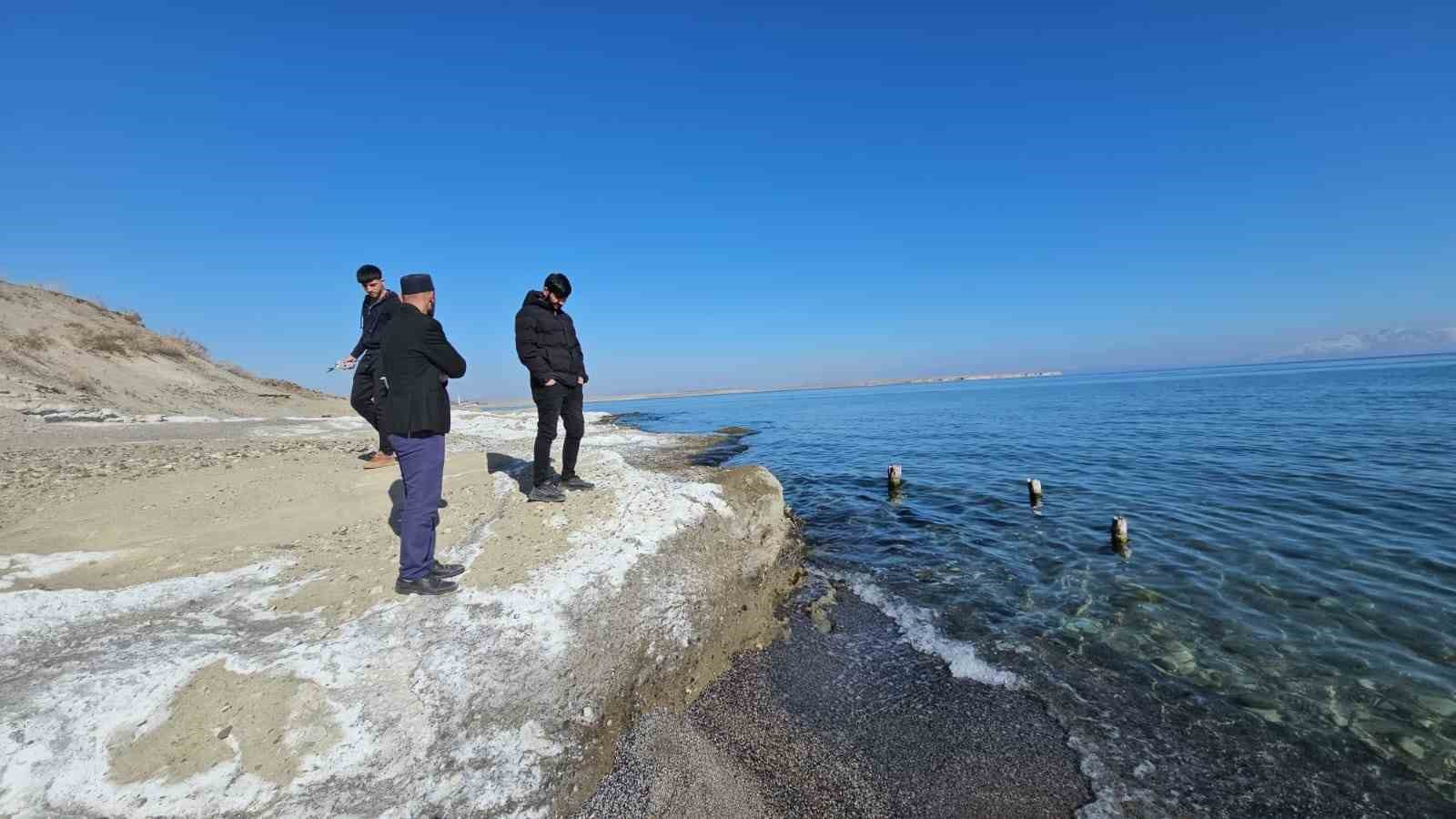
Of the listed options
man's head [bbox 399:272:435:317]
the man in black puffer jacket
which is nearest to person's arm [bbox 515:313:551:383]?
the man in black puffer jacket

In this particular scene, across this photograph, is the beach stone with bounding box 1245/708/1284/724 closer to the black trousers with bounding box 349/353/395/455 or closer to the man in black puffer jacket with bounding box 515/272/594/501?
the man in black puffer jacket with bounding box 515/272/594/501

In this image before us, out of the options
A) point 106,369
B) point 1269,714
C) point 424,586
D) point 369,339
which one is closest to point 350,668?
point 424,586

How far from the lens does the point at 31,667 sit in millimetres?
4129

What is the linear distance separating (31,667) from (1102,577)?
12.4 m

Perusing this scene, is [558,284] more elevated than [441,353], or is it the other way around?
[558,284]

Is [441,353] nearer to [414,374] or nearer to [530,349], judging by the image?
[414,374]

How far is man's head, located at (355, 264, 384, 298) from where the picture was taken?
27.1ft

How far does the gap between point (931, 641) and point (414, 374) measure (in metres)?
6.73

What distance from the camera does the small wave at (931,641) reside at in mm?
6051

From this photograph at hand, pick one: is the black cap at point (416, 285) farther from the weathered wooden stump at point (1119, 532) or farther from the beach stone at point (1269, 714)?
the weathered wooden stump at point (1119, 532)

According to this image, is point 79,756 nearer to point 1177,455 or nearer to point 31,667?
point 31,667

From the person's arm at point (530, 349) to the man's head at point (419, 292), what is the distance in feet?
5.43

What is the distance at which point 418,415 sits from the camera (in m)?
5.18

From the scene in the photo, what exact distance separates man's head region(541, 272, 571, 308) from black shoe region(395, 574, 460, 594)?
3.86 meters
